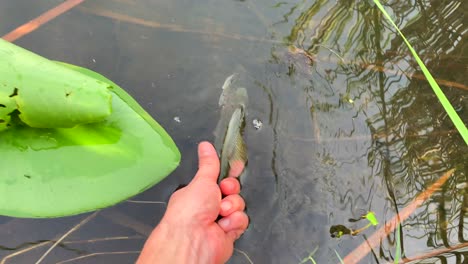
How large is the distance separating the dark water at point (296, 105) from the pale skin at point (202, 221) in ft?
0.29

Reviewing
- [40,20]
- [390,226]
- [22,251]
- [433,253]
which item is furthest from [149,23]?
[433,253]

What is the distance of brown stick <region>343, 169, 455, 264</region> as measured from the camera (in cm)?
161

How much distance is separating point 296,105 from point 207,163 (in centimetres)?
45

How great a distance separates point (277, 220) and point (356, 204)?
11.5 inches

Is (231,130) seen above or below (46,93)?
below

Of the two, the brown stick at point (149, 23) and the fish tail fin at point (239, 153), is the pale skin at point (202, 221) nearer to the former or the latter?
the fish tail fin at point (239, 153)

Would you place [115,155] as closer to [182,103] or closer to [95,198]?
[95,198]

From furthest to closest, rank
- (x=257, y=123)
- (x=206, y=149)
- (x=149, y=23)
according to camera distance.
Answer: (x=149, y=23) < (x=257, y=123) < (x=206, y=149)

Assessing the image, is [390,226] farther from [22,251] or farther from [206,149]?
[22,251]

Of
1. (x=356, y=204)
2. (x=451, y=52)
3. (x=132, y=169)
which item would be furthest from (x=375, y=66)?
(x=132, y=169)

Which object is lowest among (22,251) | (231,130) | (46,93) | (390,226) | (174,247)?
(22,251)

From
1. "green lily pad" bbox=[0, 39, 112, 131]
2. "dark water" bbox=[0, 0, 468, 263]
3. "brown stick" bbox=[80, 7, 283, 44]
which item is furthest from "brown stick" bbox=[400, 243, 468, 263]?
"green lily pad" bbox=[0, 39, 112, 131]

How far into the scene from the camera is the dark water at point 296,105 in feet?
5.30

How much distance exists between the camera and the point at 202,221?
57.8 inches
